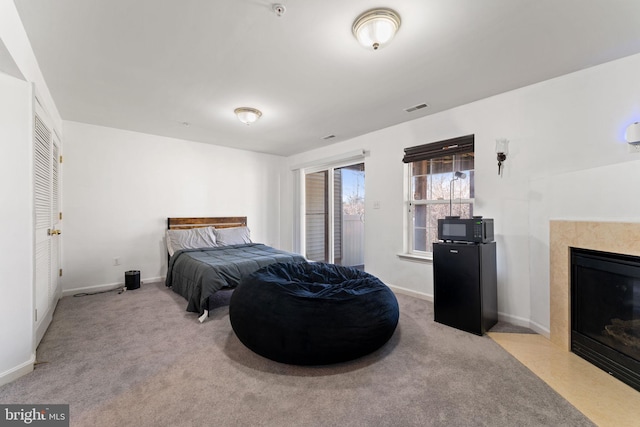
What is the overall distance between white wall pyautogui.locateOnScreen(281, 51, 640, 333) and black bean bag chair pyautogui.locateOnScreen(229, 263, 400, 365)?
1.47m

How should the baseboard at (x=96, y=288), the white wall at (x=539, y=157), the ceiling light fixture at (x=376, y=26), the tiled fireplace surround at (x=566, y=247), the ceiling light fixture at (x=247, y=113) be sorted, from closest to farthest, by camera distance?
the ceiling light fixture at (x=376, y=26)
the tiled fireplace surround at (x=566, y=247)
the white wall at (x=539, y=157)
the ceiling light fixture at (x=247, y=113)
the baseboard at (x=96, y=288)

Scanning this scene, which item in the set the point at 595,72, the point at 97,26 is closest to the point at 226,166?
the point at 97,26

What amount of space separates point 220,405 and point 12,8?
9.11 ft

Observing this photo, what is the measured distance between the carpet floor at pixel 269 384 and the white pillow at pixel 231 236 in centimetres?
208

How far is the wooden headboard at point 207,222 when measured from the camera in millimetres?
4633

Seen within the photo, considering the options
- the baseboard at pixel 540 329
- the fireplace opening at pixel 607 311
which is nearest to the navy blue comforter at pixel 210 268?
the baseboard at pixel 540 329

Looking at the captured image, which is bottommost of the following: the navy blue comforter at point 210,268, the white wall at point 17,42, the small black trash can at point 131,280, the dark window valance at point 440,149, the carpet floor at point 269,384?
the carpet floor at point 269,384

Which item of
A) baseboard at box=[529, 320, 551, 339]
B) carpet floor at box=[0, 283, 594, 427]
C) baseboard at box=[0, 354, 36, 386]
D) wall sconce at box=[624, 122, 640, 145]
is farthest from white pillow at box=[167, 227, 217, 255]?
wall sconce at box=[624, 122, 640, 145]

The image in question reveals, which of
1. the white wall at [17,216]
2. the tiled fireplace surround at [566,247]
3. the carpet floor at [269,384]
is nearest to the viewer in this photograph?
the carpet floor at [269,384]

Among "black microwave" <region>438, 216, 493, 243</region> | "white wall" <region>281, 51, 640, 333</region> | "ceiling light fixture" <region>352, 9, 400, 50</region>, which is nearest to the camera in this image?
"ceiling light fixture" <region>352, 9, 400, 50</region>

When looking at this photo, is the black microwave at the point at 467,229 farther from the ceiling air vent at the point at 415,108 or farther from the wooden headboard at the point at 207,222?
the wooden headboard at the point at 207,222

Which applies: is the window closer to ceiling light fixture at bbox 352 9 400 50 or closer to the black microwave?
the black microwave

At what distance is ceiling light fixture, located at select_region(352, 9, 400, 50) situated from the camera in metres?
1.71

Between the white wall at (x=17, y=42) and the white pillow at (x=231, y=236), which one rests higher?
the white wall at (x=17, y=42)
